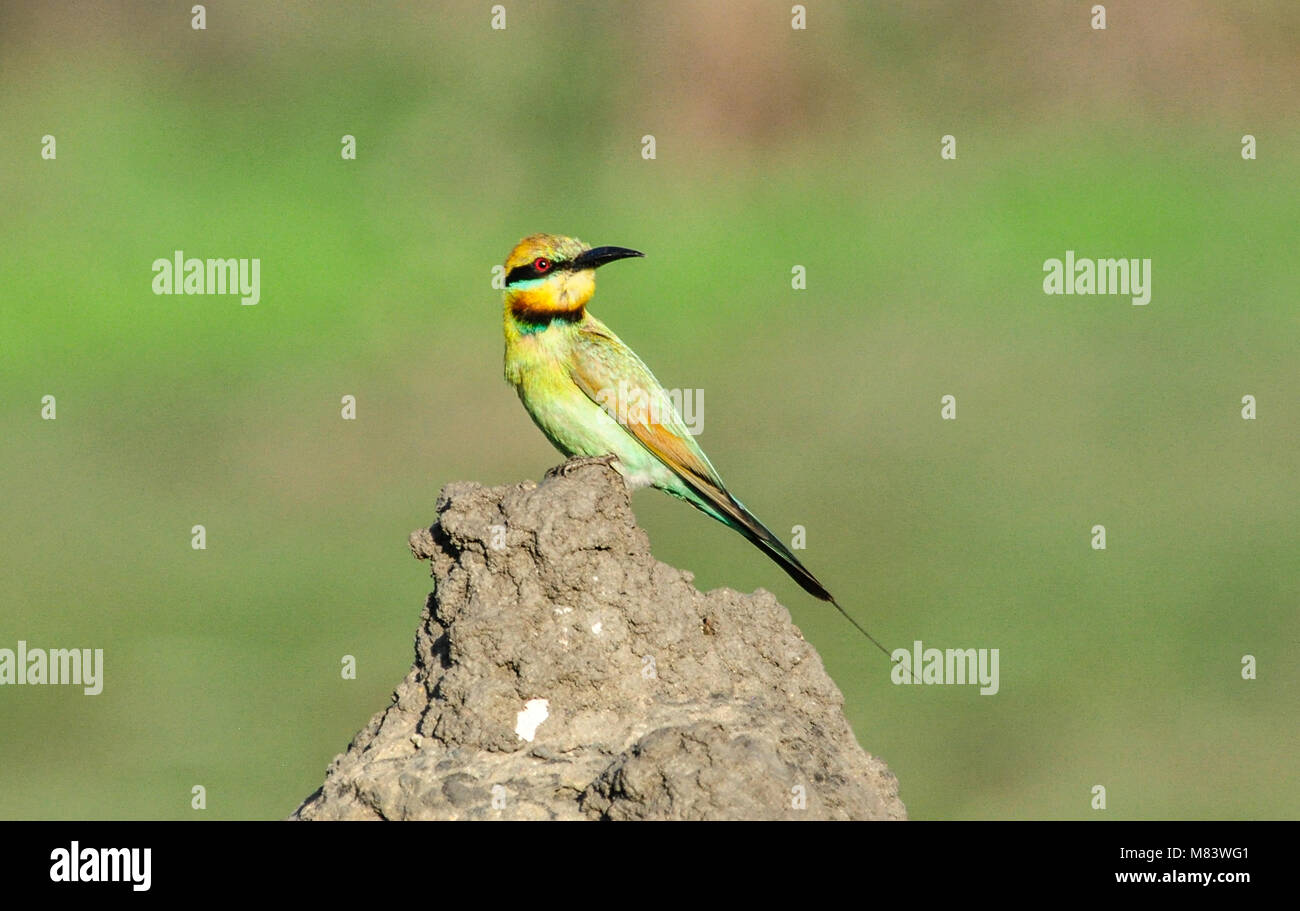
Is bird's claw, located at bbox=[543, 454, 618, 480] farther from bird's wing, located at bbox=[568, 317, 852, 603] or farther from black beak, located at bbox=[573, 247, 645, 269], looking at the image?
black beak, located at bbox=[573, 247, 645, 269]

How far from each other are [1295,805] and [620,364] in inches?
262

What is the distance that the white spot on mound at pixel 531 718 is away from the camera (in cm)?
575

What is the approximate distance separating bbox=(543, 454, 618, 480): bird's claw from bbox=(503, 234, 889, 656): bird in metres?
0.08

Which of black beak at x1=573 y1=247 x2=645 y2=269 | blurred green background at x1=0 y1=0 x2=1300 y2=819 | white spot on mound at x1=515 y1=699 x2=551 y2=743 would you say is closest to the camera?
white spot on mound at x1=515 y1=699 x2=551 y2=743

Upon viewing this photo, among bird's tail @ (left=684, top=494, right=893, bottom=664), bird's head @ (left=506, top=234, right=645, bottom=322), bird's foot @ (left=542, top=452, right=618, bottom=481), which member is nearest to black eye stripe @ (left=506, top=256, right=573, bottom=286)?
bird's head @ (left=506, top=234, right=645, bottom=322)

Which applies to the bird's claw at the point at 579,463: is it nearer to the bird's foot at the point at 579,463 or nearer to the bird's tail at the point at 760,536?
the bird's foot at the point at 579,463

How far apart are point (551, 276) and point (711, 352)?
530 inches

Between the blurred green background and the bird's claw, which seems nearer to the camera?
the bird's claw

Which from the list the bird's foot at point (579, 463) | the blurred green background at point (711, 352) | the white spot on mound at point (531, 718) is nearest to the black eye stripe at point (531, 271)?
the bird's foot at point (579, 463)

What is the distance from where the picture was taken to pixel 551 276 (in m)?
8.01

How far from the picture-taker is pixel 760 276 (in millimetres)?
23500

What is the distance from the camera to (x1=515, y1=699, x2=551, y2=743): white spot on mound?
227 inches

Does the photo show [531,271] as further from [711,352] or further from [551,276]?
[711,352]

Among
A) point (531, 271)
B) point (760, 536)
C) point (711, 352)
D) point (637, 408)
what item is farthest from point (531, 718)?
point (711, 352)
